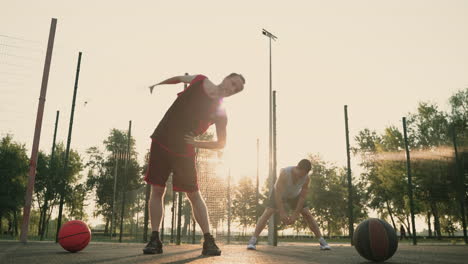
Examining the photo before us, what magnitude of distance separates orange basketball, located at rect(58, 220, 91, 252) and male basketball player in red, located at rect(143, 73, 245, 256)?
4.50 feet

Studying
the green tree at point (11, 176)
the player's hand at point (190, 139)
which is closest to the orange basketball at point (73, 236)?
the player's hand at point (190, 139)

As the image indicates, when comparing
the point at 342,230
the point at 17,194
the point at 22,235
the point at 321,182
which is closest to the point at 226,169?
the point at 22,235

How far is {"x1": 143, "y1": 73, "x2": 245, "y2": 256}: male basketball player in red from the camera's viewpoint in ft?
12.4

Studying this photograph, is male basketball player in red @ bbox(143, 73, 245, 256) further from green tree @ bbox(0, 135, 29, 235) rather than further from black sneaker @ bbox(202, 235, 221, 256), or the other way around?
green tree @ bbox(0, 135, 29, 235)

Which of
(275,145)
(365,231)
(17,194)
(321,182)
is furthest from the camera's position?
(321,182)

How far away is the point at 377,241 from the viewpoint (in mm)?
3600

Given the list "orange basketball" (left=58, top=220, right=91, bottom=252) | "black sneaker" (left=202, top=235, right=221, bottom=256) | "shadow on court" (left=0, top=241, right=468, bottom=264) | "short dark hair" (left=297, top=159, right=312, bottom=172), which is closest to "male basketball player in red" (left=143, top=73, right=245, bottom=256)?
"black sneaker" (left=202, top=235, right=221, bottom=256)

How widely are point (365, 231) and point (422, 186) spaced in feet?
70.5

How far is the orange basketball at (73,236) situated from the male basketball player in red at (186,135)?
137cm

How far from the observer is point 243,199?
41500 millimetres

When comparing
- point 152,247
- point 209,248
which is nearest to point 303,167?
point 209,248

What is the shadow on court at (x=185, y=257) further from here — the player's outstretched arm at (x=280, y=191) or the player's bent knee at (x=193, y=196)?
the player's outstretched arm at (x=280, y=191)

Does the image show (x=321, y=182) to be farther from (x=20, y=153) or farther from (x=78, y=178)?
(x=20, y=153)

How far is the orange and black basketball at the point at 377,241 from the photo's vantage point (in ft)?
11.8
